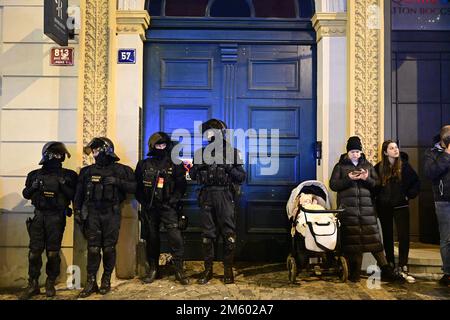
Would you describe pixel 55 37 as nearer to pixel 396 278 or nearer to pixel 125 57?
pixel 125 57

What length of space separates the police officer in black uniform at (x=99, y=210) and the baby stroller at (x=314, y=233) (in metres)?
2.13

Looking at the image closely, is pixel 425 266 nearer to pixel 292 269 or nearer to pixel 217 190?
pixel 292 269

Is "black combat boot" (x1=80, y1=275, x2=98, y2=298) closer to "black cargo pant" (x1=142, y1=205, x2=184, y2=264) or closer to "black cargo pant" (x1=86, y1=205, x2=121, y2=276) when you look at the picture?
"black cargo pant" (x1=86, y1=205, x2=121, y2=276)

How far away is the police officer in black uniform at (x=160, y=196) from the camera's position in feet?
17.4

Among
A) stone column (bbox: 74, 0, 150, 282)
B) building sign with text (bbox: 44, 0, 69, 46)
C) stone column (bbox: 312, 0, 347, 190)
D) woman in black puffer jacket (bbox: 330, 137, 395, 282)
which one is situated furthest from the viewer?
stone column (bbox: 312, 0, 347, 190)

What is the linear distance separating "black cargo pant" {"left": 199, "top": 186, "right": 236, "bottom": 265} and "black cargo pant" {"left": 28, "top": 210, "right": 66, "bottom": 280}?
172 centimetres

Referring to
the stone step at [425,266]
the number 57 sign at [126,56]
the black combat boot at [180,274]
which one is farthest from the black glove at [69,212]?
the stone step at [425,266]

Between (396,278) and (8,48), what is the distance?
227 inches

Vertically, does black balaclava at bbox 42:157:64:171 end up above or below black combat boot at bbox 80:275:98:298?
above

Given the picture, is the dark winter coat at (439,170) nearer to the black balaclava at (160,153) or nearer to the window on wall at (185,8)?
the black balaclava at (160,153)

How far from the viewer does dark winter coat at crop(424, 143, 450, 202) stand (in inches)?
201

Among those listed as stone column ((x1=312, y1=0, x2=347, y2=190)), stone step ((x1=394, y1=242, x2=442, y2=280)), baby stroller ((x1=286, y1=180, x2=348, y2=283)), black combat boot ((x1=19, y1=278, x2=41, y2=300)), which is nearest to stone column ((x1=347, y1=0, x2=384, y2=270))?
stone column ((x1=312, y1=0, x2=347, y2=190))

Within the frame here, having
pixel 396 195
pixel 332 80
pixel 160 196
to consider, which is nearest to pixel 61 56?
pixel 160 196

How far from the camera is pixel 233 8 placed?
649 cm
